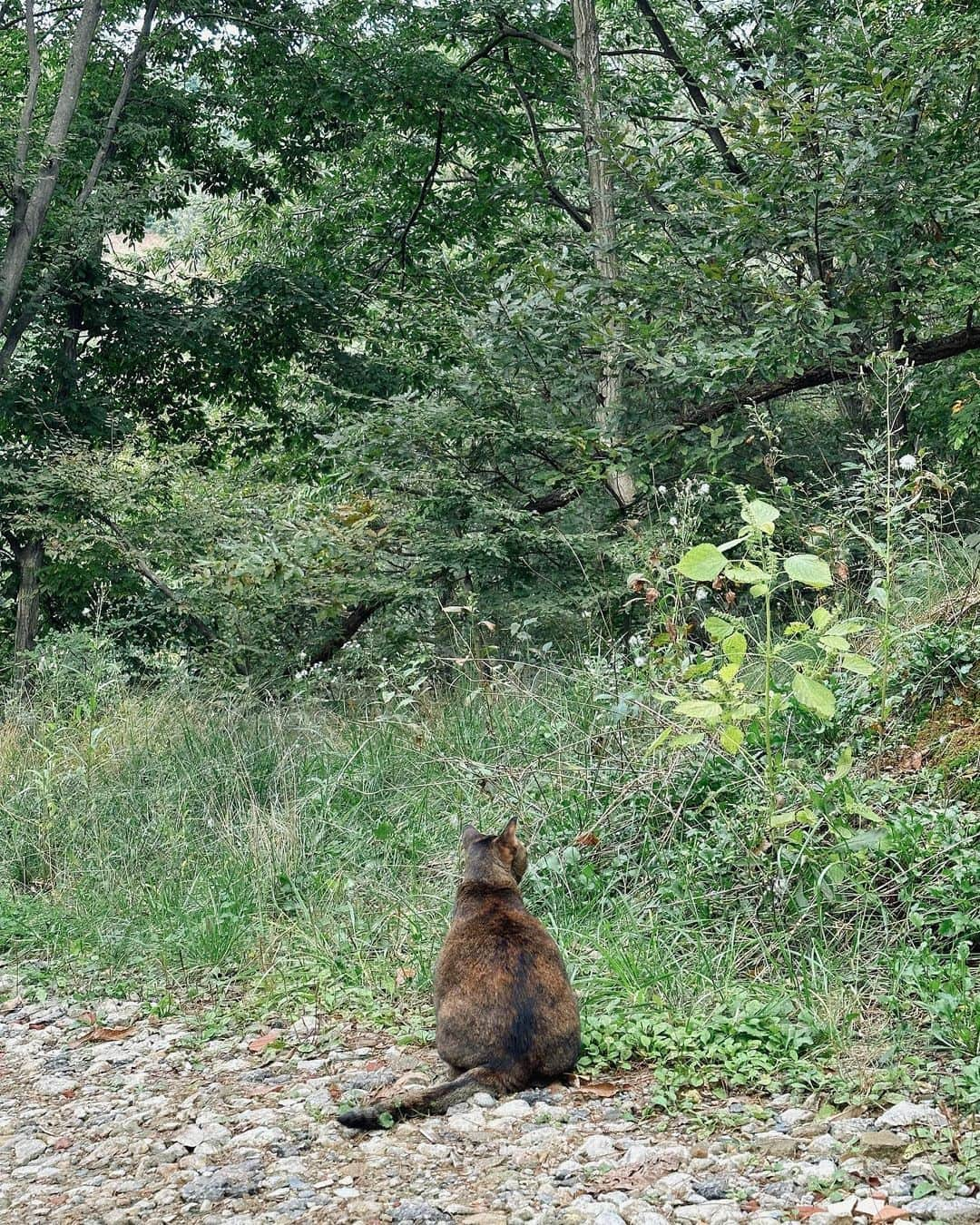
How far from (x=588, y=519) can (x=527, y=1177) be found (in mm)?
7670

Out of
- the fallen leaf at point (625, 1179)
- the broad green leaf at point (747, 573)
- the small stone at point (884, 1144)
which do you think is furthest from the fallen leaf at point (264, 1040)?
the broad green leaf at point (747, 573)

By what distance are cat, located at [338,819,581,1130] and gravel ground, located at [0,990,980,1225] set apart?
0.07 m

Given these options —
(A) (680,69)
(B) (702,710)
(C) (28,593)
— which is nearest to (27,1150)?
(B) (702,710)

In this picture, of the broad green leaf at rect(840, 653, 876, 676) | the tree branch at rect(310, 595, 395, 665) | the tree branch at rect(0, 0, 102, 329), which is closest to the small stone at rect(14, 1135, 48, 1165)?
the broad green leaf at rect(840, 653, 876, 676)

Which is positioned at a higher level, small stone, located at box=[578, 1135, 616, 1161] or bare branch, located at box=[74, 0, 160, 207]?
bare branch, located at box=[74, 0, 160, 207]

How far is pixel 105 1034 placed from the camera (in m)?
5.19

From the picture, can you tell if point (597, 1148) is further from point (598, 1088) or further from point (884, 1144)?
point (884, 1144)

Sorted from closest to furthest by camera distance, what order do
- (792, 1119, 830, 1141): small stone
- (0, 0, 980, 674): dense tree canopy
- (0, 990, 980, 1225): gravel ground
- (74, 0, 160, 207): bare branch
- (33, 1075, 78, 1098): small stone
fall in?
(0, 990, 980, 1225): gravel ground → (792, 1119, 830, 1141): small stone → (33, 1075, 78, 1098): small stone → (0, 0, 980, 674): dense tree canopy → (74, 0, 160, 207): bare branch

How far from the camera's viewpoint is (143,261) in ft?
54.8

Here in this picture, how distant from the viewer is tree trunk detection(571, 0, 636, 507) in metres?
10.1

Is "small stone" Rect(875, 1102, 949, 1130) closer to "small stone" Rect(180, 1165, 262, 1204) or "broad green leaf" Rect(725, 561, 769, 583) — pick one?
"broad green leaf" Rect(725, 561, 769, 583)

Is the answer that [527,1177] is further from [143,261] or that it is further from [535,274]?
[143,261]

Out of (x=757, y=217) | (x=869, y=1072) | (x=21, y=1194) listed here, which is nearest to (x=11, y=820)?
(x=21, y=1194)

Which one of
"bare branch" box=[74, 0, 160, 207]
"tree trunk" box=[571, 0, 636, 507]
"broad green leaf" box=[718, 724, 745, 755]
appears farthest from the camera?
"bare branch" box=[74, 0, 160, 207]
